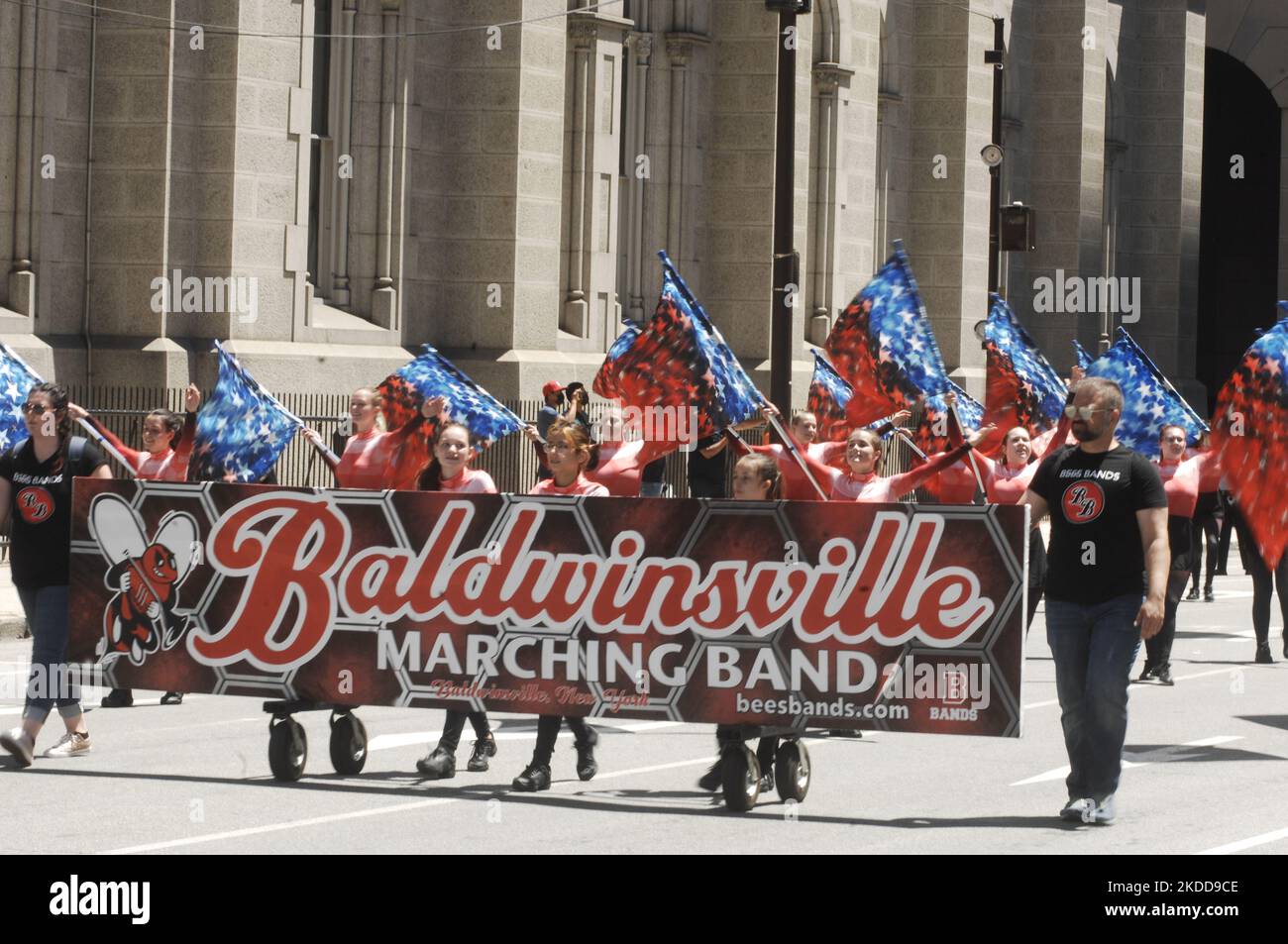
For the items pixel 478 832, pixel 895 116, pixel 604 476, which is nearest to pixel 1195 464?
pixel 604 476

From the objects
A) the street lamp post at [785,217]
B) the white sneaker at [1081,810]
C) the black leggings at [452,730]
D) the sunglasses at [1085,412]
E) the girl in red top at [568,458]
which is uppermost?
the street lamp post at [785,217]

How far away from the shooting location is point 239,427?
13430mm

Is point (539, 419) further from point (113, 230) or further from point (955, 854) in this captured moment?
point (955, 854)

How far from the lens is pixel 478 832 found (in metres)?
9.80

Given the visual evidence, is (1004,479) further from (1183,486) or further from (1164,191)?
(1164,191)

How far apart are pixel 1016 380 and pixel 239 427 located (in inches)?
281

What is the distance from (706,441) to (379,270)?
8345 millimetres

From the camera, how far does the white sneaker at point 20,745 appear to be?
11477 mm

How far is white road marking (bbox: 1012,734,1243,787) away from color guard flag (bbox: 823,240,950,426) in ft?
8.84

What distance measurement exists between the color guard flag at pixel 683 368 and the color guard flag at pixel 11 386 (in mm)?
3473

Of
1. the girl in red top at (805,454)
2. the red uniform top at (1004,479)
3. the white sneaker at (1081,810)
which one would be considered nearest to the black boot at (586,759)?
the girl in red top at (805,454)

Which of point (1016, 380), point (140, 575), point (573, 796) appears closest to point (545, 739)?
point (573, 796)

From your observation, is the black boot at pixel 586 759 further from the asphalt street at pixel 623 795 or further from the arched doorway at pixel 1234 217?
the arched doorway at pixel 1234 217

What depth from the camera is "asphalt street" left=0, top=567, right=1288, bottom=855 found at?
9.63m
